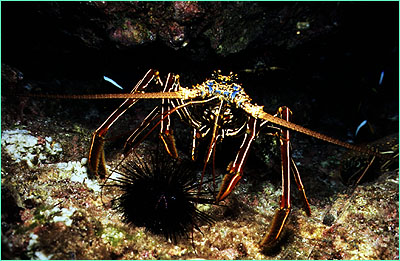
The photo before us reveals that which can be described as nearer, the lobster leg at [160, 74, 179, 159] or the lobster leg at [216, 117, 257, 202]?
the lobster leg at [216, 117, 257, 202]

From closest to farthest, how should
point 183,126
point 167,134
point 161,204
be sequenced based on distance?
point 161,204, point 167,134, point 183,126

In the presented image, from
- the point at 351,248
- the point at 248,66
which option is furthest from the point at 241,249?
the point at 248,66

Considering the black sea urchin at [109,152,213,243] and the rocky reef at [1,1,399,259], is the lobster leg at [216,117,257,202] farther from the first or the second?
the rocky reef at [1,1,399,259]

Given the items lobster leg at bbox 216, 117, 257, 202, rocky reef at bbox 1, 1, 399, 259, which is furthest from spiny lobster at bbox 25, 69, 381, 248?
rocky reef at bbox 1, 1, 399, 259

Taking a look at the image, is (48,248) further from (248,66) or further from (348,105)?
(348,105)

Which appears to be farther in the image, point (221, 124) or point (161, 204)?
point (221, 124)

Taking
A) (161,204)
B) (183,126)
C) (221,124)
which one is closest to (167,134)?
(221,124)

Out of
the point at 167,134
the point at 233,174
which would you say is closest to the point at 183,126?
the point at 167,134

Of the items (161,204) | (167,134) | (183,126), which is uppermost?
(167,134)

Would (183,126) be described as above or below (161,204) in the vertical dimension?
above

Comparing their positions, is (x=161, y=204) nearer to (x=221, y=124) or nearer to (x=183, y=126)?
(x=221, y=124)

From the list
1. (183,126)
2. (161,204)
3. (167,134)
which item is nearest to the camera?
(161,204)

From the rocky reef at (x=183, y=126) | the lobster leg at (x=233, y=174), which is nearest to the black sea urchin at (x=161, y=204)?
the rocky reef at (x=183, y=126)
